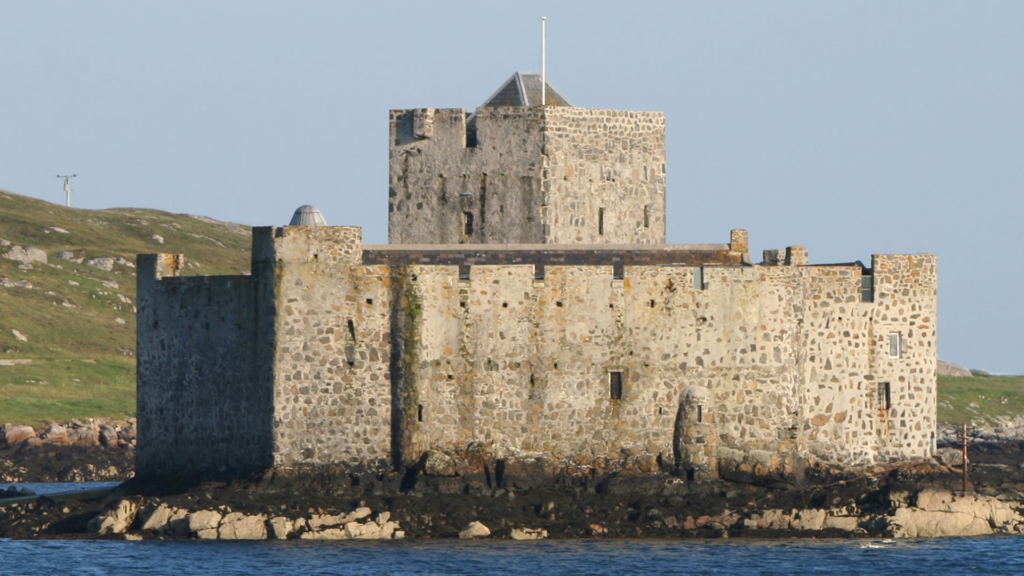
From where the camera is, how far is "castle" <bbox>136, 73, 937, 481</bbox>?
136 ft

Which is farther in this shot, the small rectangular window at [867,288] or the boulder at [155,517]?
the small rectangular window at [867,288]

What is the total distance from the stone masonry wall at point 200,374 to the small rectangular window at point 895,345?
14.0 meters

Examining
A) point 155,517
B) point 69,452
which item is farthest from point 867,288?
point 69,452

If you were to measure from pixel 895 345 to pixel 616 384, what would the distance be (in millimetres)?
6744

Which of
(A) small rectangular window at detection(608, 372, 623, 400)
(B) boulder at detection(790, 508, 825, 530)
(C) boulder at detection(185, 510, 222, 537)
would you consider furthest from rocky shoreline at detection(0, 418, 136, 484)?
(B) boulder at detection(790, 508, 825, 530)

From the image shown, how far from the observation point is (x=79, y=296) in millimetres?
95812

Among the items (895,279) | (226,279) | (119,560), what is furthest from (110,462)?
(895,279)

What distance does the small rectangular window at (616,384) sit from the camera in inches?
1641

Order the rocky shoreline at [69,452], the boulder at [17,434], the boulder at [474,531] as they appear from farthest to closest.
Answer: the boulder at [17,434], the rocky shoreline at [69,452], the boulder at [474,531]

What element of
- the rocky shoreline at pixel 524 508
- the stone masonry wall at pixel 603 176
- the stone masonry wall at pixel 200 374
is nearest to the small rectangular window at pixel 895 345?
the rocky shoreline at pixel 524 508

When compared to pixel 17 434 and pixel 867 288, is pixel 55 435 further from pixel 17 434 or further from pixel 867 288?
pixel 867 288

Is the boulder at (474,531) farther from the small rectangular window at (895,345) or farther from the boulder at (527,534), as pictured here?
the small rectangular window at (895,345)

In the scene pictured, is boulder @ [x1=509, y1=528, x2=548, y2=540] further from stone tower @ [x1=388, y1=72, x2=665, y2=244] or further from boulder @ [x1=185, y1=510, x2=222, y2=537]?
stone tower @ [x1=388, y1=72, x2=665, y2=244]

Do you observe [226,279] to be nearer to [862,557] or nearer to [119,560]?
[119,560]
